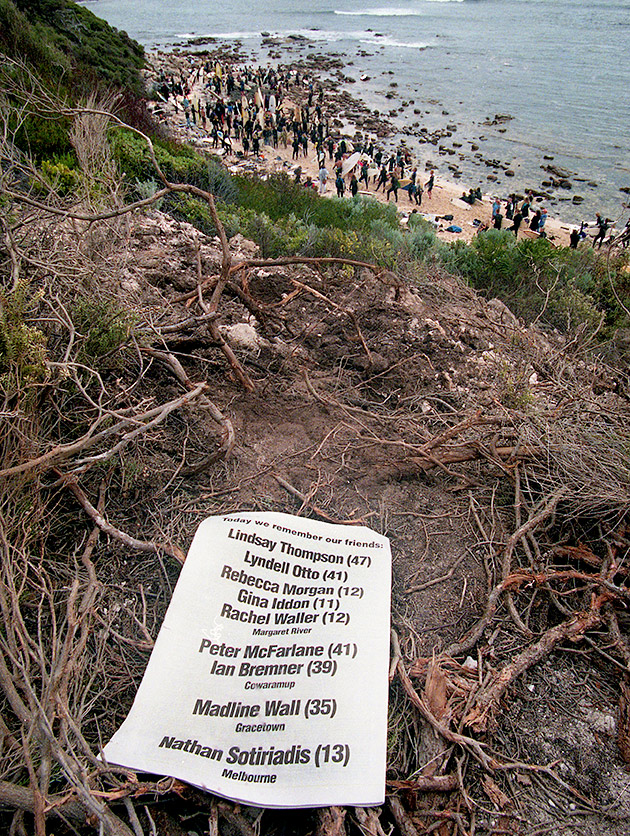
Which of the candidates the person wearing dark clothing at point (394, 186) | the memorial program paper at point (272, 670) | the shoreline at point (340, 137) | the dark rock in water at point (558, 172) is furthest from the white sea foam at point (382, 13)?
the memorial program paper at point (272, 670)

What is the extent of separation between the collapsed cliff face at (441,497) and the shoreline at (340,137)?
9.02m

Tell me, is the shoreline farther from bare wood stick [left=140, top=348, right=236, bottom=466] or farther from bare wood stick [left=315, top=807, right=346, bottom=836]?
bare wood stick [left=315, top=807, right=346, bottom=836]

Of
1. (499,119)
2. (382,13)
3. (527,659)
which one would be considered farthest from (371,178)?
(382,13)

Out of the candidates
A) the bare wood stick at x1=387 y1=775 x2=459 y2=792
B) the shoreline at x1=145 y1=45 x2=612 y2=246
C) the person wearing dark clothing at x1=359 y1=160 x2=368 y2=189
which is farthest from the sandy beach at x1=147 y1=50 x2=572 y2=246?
the bare wood stick at x1=387 y1=775 x2=459 y2=792

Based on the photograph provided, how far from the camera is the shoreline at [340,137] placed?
1315 centimetres

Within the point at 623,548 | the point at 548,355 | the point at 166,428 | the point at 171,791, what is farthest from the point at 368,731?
the point at 548,355

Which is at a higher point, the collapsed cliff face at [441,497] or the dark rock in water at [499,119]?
the dark rock in water at [499,119]

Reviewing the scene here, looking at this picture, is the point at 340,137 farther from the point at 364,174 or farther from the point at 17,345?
the point at 17,345

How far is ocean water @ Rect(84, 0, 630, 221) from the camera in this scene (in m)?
17.6

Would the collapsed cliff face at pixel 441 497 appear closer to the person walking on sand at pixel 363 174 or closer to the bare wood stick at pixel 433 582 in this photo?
the bare wood stick at pixel 433 582

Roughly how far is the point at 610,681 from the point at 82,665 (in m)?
1.87

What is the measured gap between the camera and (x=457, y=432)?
2.66 meters

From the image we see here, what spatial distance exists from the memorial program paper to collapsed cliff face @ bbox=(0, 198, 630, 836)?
0.24ft

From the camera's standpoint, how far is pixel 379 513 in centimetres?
249
